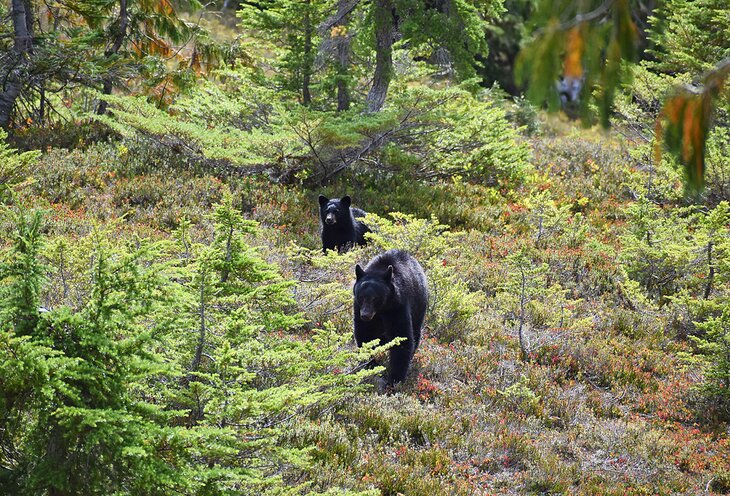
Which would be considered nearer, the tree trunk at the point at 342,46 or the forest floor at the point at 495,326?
the forest floor at the point at 495,326

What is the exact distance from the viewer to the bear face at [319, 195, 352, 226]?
11.5m

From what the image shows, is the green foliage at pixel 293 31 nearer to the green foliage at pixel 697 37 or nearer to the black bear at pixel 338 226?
the black bear at pixel 338 226

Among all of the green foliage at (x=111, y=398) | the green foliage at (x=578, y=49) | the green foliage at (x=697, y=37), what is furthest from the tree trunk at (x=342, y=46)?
the green foliage at (x=578, y=49)

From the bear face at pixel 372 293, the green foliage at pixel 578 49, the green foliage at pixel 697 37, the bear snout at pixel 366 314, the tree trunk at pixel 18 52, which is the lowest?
A: the bear snout at pixel 366 314

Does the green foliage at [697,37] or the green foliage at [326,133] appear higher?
the green foliage at [697,37]

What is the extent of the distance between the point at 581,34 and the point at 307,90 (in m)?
13.4

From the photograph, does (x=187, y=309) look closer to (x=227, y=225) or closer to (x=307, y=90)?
(x=227, y=225)

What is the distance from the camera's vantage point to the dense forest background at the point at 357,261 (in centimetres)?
355

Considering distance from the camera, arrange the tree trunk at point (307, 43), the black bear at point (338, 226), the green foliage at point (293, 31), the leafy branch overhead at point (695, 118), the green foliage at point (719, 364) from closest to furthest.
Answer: the leafy branch overhead at point (695, 118) → the green foliage at point (719, 364) → the black bear at point (338, 226) → the green foliage at point (293, 31) → the tree trunk at point (307, 43)

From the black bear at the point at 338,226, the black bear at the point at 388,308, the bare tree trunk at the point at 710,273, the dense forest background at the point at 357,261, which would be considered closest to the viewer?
the dense forest background at the point at 357,261

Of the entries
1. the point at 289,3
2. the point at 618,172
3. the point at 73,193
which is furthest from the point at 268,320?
the point at 618,172

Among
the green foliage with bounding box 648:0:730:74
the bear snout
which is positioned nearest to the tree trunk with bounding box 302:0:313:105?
the green foliage with bounding box 648:0:730:74

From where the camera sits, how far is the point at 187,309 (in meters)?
4.59

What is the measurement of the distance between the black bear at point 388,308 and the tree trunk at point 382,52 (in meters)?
8.28
